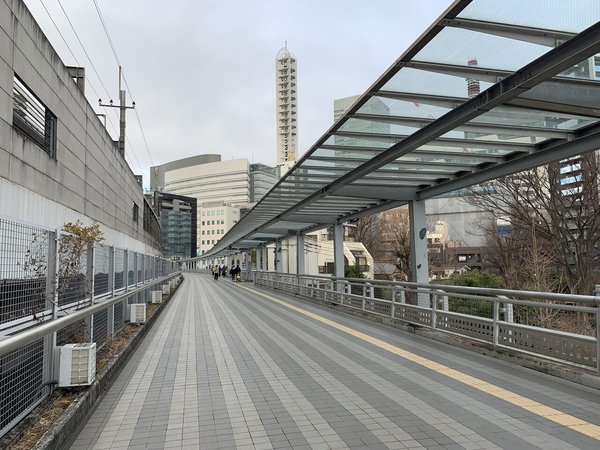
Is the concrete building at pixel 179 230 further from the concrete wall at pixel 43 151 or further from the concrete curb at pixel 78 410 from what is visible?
the concrete curb at pixel 78 410

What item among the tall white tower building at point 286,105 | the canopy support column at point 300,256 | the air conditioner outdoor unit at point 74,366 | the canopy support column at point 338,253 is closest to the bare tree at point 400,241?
the canopy support column at point 300,256

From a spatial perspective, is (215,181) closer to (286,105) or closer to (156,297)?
(286,105)

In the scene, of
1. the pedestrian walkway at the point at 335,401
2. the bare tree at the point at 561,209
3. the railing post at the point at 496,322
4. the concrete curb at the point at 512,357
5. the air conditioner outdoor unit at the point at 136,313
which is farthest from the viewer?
the bare tree at the point at 561,209

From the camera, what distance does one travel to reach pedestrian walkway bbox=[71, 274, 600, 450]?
13.6ft

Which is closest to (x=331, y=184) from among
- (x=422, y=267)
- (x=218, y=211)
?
(x=422, y=267)

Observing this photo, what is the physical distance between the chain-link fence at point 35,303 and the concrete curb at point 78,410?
0.36m

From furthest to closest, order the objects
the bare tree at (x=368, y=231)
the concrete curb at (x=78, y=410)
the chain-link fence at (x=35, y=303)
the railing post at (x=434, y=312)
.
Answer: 1. the bare tree at (x=368, y=231)
2. the railing post at (x=434, y=312)
3. the chain-link fence at (x=35, y=303)
4. the concrete curb at (x=78, y=410)

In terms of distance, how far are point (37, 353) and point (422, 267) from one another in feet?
35.6

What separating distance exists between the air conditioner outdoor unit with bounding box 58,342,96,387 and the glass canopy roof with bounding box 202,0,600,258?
17.7 ft

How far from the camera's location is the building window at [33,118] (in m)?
9.23

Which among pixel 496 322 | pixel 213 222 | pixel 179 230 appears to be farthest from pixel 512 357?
pixel 213 222

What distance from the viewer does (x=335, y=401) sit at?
17.2 ft

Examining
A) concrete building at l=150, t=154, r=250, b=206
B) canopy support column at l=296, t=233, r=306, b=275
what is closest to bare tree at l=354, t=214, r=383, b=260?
canopy support column at l=296, t=233, r=306, b=275

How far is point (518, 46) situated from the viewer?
5.70m
